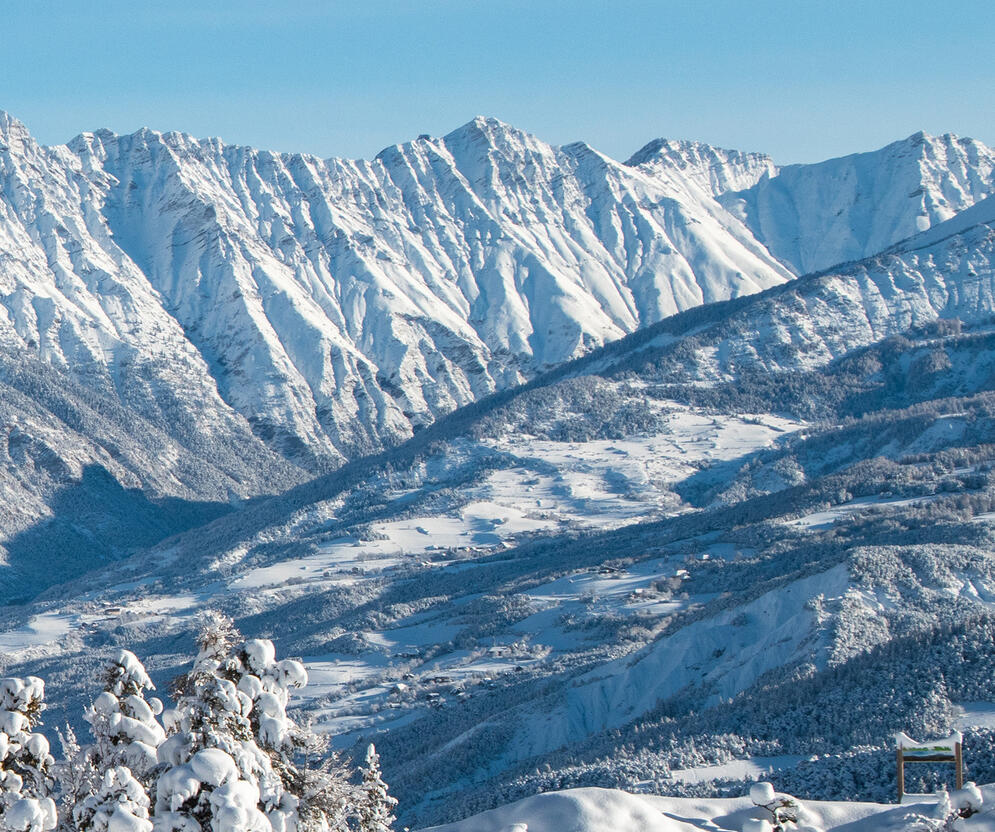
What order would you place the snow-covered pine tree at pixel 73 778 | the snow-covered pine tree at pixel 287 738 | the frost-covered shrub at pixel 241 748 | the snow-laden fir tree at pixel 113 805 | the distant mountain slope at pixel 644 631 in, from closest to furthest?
the snow-laden fir tree at pixel 113 805
the frost-covered shrub at pixel 241 748
the snow-covered pine tree at pixel 287 738
the snow-covered pine tree at pixel 73 778
the distant mountain slope at pixel 644 631

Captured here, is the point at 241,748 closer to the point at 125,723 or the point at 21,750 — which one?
the point at 125,723

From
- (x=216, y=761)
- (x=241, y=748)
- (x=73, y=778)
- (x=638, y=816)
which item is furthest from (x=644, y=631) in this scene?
(x=216, y=761)

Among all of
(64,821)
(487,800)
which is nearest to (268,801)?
(64,821)

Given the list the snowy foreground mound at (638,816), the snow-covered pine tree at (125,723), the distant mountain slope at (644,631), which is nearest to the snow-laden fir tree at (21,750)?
the snow-covered pine tree at (125,723)

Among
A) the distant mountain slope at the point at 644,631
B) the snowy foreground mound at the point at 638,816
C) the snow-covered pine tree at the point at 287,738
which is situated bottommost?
the distant mountain slope at the point at 644,631

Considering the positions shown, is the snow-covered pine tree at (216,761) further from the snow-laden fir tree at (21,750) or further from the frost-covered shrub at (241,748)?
the snow-laden fir tree at (21,750)

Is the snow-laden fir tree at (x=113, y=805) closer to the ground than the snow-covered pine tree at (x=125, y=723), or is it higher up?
closer to the ground
